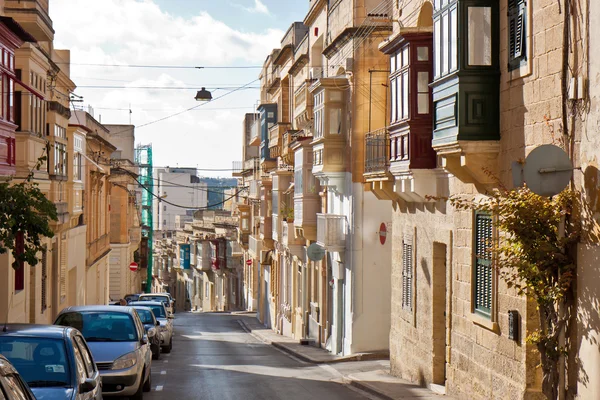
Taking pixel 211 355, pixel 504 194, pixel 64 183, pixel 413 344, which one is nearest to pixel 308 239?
pixel 211 355

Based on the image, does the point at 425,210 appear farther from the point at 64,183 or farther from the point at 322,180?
the point at 64,183

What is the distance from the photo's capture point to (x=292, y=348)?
30234mm

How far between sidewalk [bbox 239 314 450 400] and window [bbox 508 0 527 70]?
6.44m

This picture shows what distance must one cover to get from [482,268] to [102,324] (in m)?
6.65

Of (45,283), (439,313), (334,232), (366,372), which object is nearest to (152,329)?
(334,232)

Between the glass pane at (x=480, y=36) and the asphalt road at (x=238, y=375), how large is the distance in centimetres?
715

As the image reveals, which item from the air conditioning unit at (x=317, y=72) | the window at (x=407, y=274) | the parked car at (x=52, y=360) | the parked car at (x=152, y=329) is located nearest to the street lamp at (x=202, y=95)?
the air conditioning unit at (x=317, y=72)

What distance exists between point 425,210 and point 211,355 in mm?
12424

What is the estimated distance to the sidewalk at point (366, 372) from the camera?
56.4 feet

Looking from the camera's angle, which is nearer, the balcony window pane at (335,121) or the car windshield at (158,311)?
the balcony window pane at (335,121)

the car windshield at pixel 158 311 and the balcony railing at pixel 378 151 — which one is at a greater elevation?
the balcony railing at pixel 378 151

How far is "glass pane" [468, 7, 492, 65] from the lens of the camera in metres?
13.0

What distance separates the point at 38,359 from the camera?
34.6 ft

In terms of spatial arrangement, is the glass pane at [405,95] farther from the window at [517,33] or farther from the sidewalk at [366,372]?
the sidewalk at [366,372]
